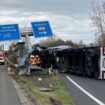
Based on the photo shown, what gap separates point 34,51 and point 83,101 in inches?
959

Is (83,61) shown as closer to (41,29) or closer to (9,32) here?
(41,29)

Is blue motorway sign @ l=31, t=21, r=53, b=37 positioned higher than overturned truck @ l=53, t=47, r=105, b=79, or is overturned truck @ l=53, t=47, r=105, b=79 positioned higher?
blue motorway sign @ l=31, t=21, r=53, b=37

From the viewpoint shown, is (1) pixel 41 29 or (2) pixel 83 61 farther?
(1) pixel 41 29

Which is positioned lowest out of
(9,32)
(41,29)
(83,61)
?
(83,61)

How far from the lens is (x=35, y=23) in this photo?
180 ft

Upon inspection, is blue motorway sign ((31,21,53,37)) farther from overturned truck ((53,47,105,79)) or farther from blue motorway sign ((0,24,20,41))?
overturned truck ((53,47,105,79))

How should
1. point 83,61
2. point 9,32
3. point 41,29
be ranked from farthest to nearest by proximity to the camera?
point 9,32, point 41,29, point 83,61

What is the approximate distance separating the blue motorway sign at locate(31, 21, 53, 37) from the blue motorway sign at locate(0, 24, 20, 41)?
129 inches

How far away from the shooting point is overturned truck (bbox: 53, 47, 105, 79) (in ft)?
115

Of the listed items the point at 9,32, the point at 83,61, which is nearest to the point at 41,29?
the point at 9,32

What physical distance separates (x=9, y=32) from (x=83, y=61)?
19.4 m

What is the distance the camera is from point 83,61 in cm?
3959

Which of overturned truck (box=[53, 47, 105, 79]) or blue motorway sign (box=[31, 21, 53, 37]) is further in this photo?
blue motorway sign (box=[31, 21, 53, 37])

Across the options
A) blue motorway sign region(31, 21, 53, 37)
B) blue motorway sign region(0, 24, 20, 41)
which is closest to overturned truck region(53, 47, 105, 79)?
blue motorway sign region(31, 21, 53, 37)
